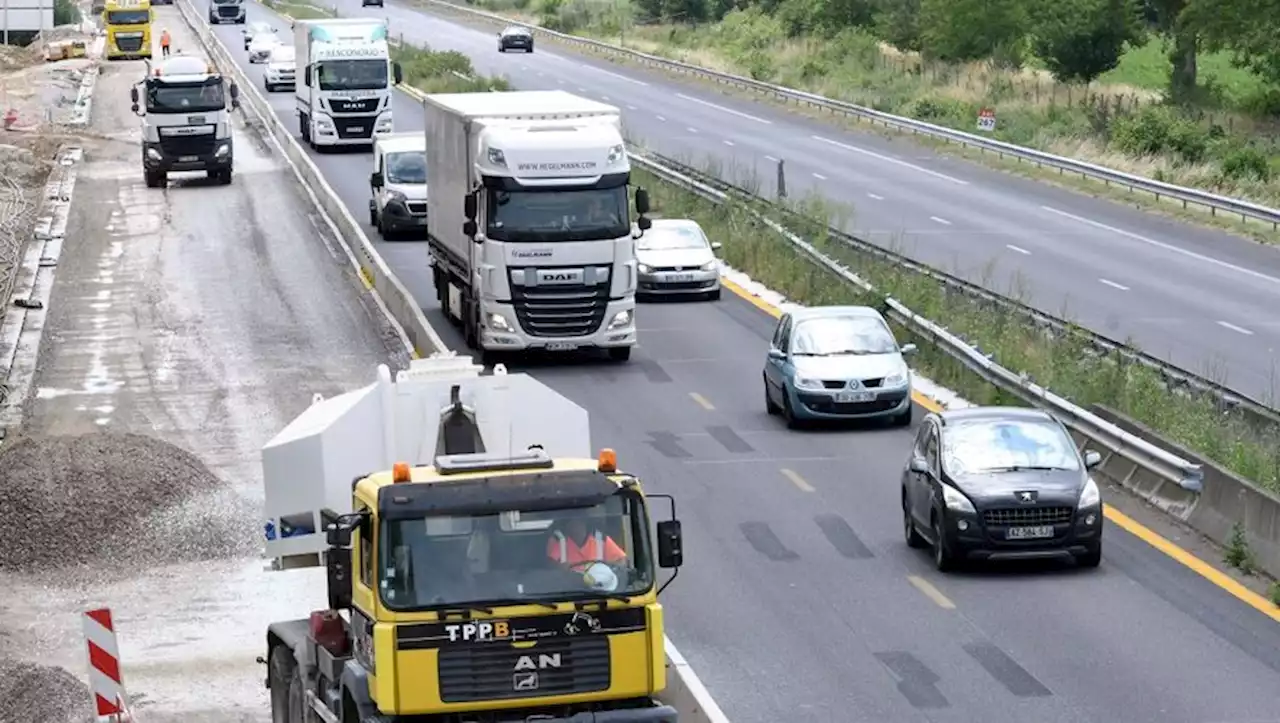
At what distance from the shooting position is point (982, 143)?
208 feet

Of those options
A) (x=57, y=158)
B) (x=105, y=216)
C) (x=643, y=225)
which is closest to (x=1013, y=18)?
(x=57, y=158)

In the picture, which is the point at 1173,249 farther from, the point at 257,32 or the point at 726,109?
the point at 257,32

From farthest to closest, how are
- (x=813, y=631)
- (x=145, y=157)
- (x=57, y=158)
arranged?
(x=57, y=158)
(x=145, y=157)
(x=813, y=631)

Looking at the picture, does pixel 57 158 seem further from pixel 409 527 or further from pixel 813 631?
pixel 409 527

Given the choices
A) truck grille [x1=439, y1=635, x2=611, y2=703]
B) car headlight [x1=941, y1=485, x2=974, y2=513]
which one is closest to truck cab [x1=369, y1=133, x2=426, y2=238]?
car headlight [x1=941, y1=485, x2=974, y2=513]

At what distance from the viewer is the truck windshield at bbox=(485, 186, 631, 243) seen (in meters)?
32.7

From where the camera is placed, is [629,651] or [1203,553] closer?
[629,651]

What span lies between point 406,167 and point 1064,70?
134 ft

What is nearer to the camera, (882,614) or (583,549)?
(583,549)

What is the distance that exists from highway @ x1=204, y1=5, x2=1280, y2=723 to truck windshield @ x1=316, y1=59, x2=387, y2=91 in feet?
119

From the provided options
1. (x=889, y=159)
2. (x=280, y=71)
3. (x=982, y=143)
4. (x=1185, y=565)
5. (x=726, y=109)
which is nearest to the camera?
(x=1185, y=565)

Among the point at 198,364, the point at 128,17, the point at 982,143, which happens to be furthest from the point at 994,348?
the point at 128,17

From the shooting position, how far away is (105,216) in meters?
51.7

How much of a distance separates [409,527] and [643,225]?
68.4 ft
